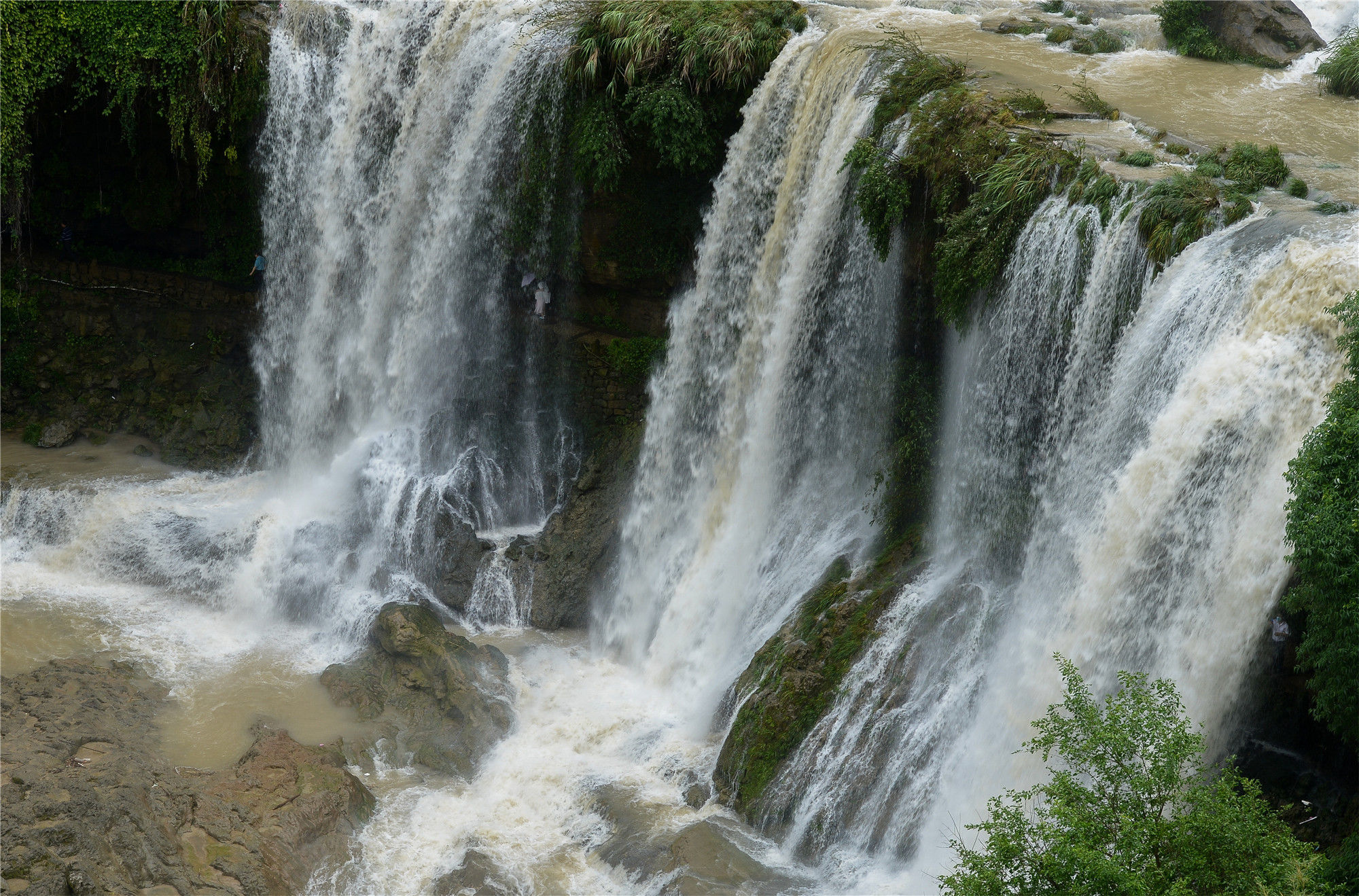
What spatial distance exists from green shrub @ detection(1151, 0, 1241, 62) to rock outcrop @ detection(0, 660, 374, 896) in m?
14.3

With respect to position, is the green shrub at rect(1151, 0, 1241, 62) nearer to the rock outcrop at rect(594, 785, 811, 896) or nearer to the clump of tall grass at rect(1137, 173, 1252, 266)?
the clump of tall grass at rect(1137, 173, 1252, 266)

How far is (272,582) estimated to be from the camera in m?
16.3

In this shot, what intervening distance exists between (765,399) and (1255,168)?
19.5 ft

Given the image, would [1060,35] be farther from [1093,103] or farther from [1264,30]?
[1093,103]

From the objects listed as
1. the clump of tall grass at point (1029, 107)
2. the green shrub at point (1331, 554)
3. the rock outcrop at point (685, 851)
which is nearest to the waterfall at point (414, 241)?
the rock outcrop at point (685, 851)

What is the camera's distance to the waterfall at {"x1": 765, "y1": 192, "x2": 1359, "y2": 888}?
30.3 ft

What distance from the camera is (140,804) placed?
11453 millimetres

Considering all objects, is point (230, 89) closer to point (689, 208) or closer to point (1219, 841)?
point (689, 208)

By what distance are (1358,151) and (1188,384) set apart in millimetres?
5013

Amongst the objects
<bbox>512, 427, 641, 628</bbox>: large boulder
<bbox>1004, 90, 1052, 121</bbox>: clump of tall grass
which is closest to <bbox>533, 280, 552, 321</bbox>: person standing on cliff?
<bbox>512, 427, 641, 628</bbox>: large boulder

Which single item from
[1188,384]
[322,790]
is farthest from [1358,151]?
[322,790]

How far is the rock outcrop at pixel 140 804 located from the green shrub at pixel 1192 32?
14.3 meters

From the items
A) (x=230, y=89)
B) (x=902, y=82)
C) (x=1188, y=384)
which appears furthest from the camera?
(x=230, y=89)

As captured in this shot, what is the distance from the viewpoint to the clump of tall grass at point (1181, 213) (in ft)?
35.2
